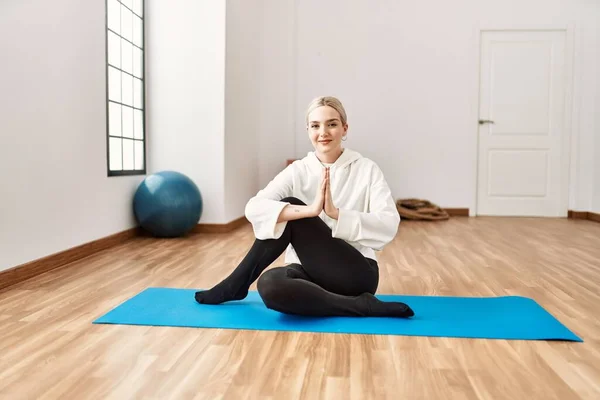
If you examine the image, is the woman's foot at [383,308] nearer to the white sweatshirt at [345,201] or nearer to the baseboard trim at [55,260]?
the white sweatshirt at [345,201]

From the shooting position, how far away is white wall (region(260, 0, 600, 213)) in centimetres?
695

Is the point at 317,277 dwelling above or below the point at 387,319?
above

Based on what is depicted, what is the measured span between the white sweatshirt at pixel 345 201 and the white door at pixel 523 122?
199 inches

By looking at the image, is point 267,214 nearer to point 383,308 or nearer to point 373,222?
point 373,222

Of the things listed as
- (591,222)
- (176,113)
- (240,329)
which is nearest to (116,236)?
(176,113)

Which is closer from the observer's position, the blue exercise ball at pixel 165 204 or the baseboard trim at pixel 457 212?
the blue exercise ball at pixel 165 204

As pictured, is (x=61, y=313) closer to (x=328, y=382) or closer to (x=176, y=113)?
(x=328, y=382)

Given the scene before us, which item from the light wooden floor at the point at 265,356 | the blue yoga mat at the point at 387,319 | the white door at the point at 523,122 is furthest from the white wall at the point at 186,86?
the white door at the point at 523,122

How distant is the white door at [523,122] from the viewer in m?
6.93

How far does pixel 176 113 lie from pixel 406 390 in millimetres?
3891

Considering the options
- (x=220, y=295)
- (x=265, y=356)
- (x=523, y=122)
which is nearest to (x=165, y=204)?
(x=220, y=295)

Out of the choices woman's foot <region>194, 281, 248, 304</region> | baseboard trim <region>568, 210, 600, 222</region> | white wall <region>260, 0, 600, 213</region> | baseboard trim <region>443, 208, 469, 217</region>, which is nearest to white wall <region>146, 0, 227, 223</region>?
white wall <region>260, 0, 600, 213</region>

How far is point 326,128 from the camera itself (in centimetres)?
225

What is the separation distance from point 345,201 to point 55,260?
6.20ft
